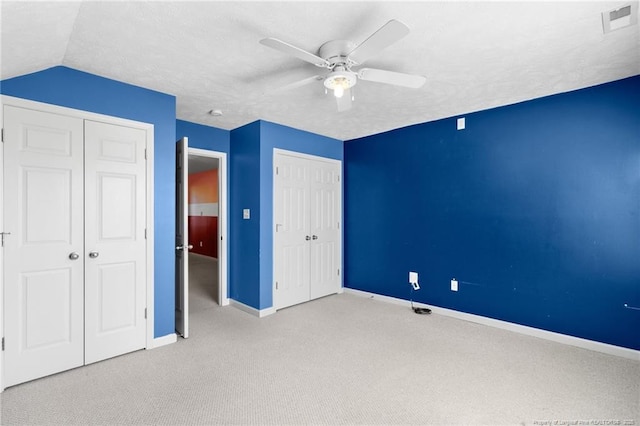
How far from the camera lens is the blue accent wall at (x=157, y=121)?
8.04 feet

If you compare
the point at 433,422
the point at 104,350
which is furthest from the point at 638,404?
the point at 104,350

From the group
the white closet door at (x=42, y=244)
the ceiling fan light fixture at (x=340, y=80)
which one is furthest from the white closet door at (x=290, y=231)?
the white closet door at (x=42, y=244)

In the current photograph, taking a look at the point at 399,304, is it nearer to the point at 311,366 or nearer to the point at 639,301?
the point at 311,366

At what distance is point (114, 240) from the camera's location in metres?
2.65


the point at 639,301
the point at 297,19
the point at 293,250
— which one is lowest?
the point at 639,301

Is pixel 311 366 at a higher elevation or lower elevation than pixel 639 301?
lower

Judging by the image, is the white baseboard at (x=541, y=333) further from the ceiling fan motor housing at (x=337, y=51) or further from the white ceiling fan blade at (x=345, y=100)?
the ceiling fan motor housing at (x=337, y=51)

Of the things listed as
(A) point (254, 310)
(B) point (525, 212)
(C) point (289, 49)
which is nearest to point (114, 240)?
(A) point (254, 310)

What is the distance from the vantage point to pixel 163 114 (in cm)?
292

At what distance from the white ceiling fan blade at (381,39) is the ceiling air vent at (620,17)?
1.32m

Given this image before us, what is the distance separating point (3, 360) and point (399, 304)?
4020 millimetres

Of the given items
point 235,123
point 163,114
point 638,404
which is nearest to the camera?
point 638,404

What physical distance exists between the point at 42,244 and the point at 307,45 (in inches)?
98.8

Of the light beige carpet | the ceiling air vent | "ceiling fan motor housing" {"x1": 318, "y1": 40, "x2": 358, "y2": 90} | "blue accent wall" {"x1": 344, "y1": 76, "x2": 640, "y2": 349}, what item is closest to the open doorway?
the light beige carpet
